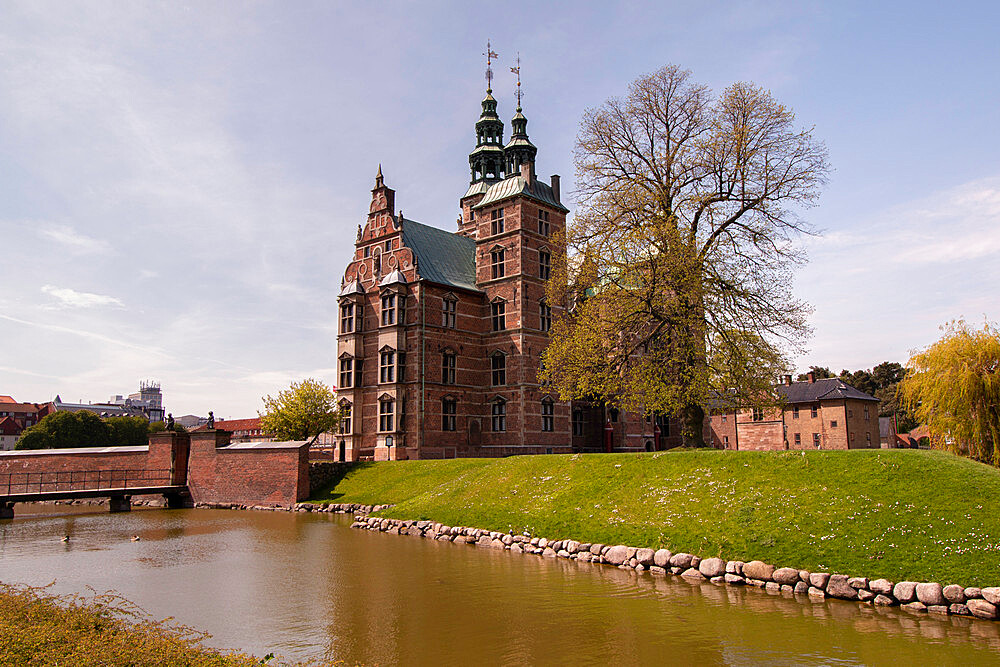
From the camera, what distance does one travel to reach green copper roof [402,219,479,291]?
45.5 metres

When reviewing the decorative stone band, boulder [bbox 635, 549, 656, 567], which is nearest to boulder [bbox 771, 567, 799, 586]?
the decorative stone band

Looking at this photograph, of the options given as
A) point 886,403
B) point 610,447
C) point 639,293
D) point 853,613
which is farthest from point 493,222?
point 886,403

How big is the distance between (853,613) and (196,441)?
3890 centimetres

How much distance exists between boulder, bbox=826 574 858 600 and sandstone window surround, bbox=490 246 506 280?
33.4 m

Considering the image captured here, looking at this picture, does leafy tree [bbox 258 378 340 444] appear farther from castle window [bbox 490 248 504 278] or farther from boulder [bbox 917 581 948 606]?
boulder [bbox 917 581 948 606]

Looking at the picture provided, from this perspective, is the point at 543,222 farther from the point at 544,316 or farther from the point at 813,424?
the point at 813,424

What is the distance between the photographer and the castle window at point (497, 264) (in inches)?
1842

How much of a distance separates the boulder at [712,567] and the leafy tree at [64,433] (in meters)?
81.4

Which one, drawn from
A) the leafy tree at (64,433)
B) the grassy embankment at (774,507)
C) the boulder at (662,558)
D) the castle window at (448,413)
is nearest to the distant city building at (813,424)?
the castle window at (448,413)

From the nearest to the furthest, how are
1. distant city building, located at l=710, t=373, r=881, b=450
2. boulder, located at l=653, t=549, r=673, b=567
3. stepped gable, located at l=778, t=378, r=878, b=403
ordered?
boulder, located at l=653, t=549, r=673, b=567 < distant city building, located at l=710, t=373, r=881, b=450 < stepped gable, located at l=778, t=378, r=878, b=403

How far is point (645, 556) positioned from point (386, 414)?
2675 centimetres

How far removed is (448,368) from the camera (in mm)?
45281

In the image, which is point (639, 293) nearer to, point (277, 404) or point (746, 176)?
point (746, 176)

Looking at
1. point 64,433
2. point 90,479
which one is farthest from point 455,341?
point 64,433
